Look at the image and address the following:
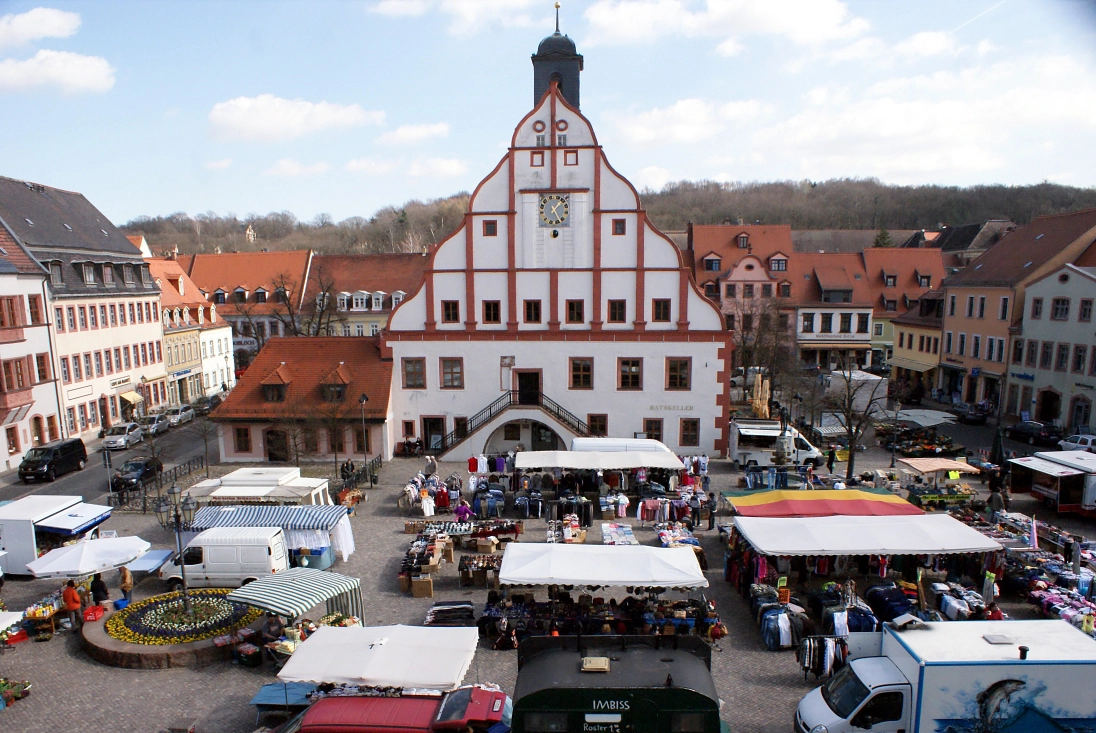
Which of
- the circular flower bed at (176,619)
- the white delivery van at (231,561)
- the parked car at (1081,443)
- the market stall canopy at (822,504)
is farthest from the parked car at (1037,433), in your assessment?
the circular flower bed at (176,619)

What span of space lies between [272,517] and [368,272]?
46.5 metres

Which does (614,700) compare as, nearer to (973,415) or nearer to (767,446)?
(767,446)

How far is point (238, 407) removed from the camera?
32.1 meters

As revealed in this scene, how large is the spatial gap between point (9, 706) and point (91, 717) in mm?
1853

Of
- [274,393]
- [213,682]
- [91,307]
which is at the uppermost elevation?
[91,307]

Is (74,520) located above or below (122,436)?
above

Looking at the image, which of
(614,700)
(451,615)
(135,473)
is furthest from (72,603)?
(614,700)

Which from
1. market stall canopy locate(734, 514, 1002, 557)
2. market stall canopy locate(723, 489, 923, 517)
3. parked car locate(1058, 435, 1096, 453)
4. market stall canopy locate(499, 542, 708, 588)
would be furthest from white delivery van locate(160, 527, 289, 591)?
parked car locate(1058, 435, 1096, 453)

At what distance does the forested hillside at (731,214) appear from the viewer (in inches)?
4587

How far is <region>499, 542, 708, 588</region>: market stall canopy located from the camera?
1530 centimetres

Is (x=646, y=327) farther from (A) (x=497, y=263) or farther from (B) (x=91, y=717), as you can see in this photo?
(B) (x=91, y=717)

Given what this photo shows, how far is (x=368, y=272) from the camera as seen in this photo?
64312 millimetres

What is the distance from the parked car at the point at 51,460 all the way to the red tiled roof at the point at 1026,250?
49.2m

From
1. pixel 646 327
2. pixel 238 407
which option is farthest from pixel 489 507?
pixel 238 407
